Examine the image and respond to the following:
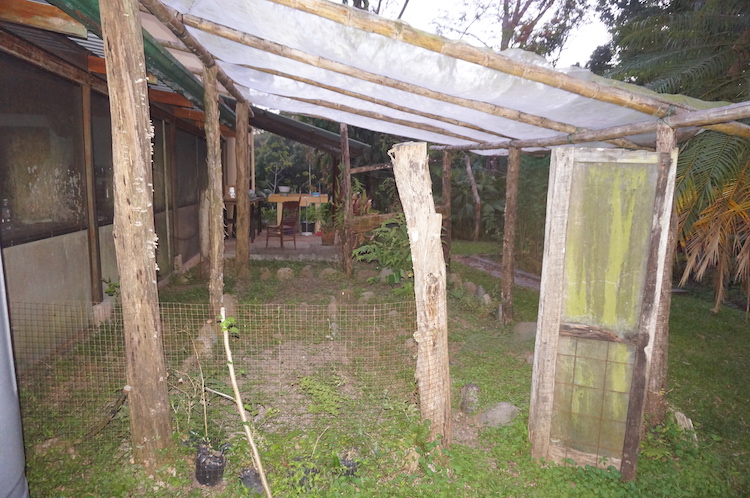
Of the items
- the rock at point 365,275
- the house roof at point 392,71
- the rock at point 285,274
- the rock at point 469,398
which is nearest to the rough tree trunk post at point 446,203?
the rock at point 365,275

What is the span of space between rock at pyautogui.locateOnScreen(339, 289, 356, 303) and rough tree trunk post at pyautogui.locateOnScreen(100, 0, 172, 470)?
424 cm

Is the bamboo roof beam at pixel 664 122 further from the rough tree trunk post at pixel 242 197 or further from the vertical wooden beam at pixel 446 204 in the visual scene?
the rough tree trunk post at pixel 242 197

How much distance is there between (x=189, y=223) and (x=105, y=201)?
4.22m

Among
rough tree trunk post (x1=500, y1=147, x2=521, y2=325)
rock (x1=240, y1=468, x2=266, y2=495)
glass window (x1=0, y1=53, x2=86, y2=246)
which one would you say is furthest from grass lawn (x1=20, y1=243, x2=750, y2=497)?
glass window (x1=0, y1=53, x2=86, y2=246)

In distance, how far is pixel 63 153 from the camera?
507cm

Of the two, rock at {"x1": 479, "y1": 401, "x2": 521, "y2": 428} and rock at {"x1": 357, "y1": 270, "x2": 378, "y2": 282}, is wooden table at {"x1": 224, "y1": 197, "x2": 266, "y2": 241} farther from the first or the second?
rock at {"x1": 479, "y1": 401, "x2": 521, "y2": 428}

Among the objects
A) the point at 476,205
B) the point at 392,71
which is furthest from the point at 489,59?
the point at 476,205

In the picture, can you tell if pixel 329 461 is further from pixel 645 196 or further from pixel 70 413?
pixel 645 196

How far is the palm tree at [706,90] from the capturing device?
486cm

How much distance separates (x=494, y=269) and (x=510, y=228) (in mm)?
5006

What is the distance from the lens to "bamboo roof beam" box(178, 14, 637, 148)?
12.9 feet

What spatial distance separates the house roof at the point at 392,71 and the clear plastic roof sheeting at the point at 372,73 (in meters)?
0.01

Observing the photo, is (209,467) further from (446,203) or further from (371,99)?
(446,203)

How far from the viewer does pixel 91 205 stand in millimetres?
5625
